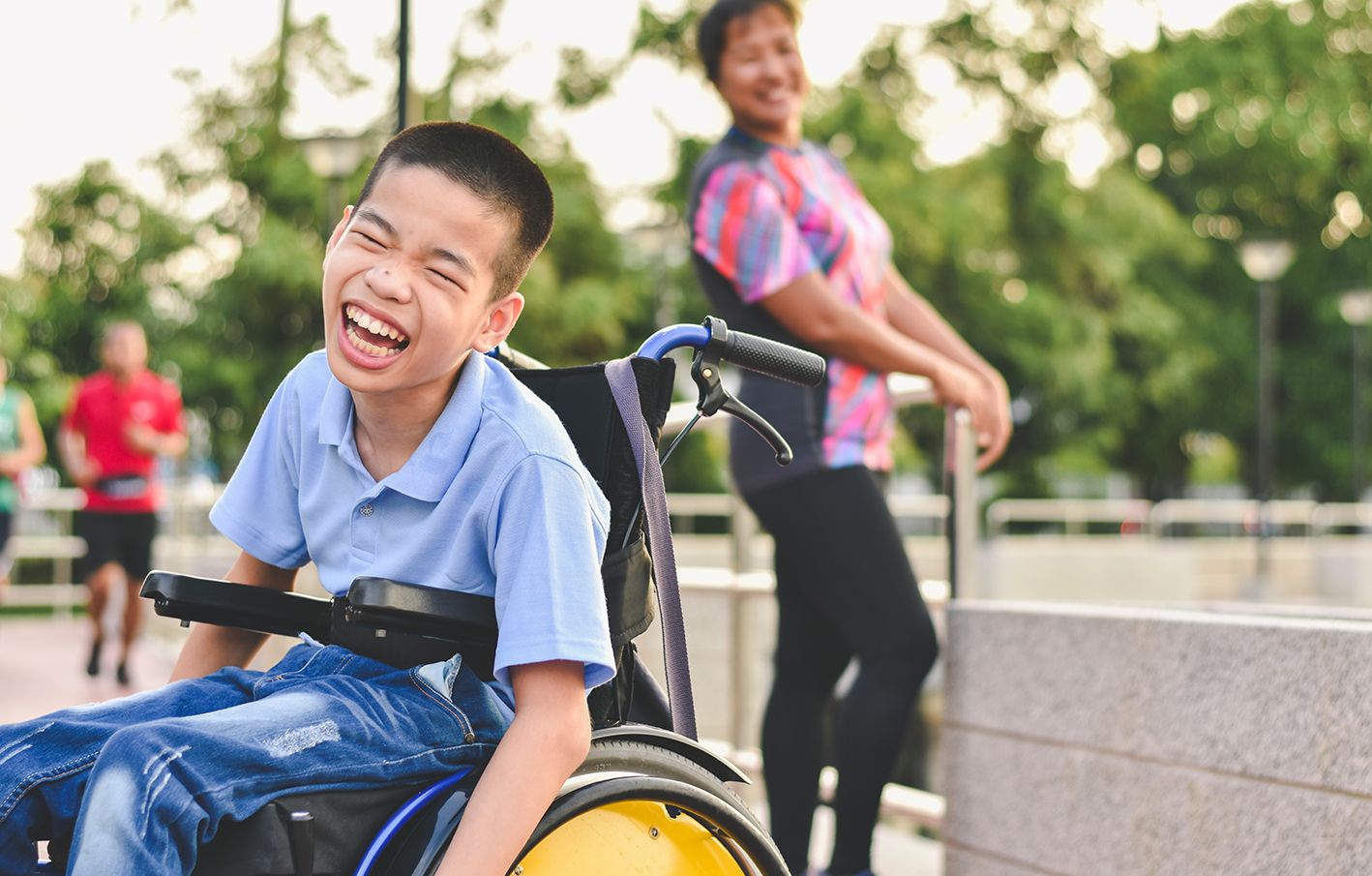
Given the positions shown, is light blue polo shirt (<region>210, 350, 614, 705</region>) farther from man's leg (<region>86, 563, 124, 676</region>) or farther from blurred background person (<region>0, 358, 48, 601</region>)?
blurred background person (<region>0, 358, 48, 601</region>)

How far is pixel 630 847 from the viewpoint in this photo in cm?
191

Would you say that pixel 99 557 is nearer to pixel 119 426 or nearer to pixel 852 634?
pixel 119 426

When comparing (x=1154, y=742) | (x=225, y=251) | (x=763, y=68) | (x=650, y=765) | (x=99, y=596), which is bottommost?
(x=99, y=596)

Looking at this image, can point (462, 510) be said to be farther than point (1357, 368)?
No

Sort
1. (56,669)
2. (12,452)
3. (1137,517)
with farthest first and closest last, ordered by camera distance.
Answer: (1137,517) < (56,669) < (12,452)

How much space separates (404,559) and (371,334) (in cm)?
26

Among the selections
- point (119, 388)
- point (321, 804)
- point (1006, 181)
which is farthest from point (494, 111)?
point (321, 804)

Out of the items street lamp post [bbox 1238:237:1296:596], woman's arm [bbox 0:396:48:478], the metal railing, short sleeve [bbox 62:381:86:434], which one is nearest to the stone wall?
short sleeve [bbox 62:381:86:434]

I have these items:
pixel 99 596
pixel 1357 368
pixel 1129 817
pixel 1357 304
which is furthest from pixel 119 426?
pixel 1357 368

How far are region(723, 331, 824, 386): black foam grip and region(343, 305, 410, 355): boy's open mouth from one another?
1.39 feet

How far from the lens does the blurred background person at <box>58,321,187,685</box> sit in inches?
312

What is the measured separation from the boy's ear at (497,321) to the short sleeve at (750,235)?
1335 mm

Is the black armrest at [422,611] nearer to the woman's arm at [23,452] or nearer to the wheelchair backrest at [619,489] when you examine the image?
the wheelchair backrest at [619,489]

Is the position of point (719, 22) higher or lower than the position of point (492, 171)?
higher
